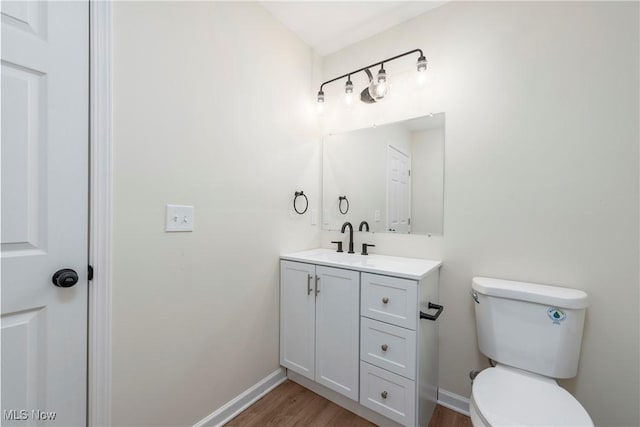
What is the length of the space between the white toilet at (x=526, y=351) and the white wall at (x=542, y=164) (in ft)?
0.53

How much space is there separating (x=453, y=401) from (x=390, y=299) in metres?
0.85

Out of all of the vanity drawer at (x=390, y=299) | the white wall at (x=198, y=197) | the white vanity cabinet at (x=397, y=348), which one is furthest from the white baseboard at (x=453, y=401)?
the white wall at (x=198, y=197)

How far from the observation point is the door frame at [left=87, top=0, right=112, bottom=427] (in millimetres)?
1025

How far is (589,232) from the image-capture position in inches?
49.4

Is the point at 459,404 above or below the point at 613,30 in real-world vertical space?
below

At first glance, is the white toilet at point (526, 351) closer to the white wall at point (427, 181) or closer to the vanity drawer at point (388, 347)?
the vanity drawer at point (388, 347)

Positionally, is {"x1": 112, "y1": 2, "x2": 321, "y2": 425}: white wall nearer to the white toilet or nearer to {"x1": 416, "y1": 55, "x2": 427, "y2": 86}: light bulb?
{"x1": 416, "y1": 55, "x2": 427, "y2": 86}: light bulb

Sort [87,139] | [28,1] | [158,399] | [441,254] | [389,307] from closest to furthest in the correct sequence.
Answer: [28,1] → [87,139] → [158,399] → [389,307] → [441,254]

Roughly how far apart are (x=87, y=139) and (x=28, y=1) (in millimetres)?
478

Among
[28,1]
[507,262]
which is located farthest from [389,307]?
[28,1]

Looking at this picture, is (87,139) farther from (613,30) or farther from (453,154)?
(613,30)

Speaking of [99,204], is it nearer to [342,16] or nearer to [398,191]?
[398,191]

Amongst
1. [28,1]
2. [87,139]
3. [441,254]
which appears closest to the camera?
[28,1]

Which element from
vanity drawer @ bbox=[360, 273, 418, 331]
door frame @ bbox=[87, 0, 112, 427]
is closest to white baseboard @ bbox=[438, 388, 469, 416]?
vanity drawer @ bbox=[360, 273, 418, 331]
